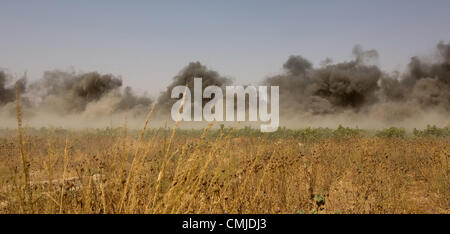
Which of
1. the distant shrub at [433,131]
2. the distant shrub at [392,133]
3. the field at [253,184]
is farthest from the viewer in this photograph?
the distant shrub at [433,131]

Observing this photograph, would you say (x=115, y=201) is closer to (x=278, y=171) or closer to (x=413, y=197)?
(x=278, y=171)

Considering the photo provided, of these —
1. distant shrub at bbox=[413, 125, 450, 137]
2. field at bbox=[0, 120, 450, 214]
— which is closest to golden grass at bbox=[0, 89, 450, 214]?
field at bbox=[0, 120, 450, 214]

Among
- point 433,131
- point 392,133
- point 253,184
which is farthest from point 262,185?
point 433,131

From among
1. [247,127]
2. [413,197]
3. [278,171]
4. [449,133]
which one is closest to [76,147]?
[247,127]

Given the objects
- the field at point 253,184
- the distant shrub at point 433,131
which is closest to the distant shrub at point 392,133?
the distant shrub at point 433,131

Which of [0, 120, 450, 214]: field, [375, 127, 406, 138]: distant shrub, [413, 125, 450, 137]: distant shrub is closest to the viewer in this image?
[0, 120, 450, 214]: field

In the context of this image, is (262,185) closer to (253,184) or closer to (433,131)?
(253,184)

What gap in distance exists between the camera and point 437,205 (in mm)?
4895

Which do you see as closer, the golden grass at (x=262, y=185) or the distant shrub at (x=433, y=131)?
the golden grass at (x=262, y=185)

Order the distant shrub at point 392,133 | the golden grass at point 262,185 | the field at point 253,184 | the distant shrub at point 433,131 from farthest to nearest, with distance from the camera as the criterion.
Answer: the distant shrub at point 433,131
the distant shrub at point 392,133
the golden grass at point 262,185
the field at point 253,184

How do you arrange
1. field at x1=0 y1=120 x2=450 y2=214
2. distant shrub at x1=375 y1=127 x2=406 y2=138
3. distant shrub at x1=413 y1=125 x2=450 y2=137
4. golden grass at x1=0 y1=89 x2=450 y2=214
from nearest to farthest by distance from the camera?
field at x1=0 y1=120 x2=450 y2=214 < golden grass at x1=0 y1=89 x2=450 y2=214 < distant shrub at x1=375 y1=127 x2=406 y2=138 < distant shrub at x1=413 y1=125 x2=450 y2=137

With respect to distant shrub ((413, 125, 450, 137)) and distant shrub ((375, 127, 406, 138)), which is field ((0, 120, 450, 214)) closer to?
distant shrub ((375, 127, 406, 138))

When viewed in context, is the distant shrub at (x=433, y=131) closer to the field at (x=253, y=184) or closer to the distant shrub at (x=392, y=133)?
the distant shrub at (x=392, y=133)
